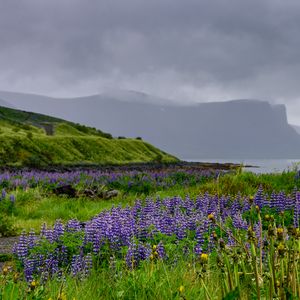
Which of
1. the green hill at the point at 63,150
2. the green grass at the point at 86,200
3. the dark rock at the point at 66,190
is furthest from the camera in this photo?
the green hill at the point at 63,150

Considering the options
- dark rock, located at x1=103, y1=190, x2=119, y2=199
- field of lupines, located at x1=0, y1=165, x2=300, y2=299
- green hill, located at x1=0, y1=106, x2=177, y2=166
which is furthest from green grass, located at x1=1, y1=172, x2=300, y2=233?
green hill, located at x1=0, y1=106, x2=177, y2=166

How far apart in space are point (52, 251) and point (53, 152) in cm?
4898

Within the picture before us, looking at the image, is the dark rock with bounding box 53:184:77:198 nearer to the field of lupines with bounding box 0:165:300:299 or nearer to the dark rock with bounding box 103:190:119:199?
the dark rock with bounding box 103:190:119:199

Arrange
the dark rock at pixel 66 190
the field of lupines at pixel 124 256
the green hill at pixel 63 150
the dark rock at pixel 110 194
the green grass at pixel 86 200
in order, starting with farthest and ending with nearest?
the green hill at pixel 63 150 < the dark rock at pixel 66 190 < the dark rock at pixel 110 194 < the green grass at pixel 86 200 < the field of lupines at pixel 124 256

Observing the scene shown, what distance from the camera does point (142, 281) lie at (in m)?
4.47

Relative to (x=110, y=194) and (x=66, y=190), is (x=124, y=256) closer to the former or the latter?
(x=110, y=194)

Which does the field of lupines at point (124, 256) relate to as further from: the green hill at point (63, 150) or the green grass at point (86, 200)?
the green hill at point (63, 150)

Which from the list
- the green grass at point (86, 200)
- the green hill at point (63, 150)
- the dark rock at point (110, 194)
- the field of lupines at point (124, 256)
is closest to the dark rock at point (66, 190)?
the green grass at point (86, 200)

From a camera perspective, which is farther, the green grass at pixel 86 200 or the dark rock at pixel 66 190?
the dark rock at pixel 66 190

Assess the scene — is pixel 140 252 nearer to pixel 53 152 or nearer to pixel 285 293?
pixel 285 293

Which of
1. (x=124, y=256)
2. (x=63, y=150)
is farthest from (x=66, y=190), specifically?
(x=63, y=150)

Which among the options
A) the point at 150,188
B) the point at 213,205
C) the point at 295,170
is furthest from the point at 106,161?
the point at 213,205

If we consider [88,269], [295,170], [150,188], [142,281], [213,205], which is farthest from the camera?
[150,188]

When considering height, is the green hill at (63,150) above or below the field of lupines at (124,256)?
above
